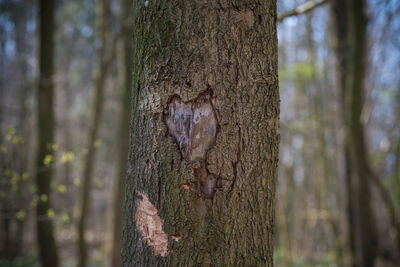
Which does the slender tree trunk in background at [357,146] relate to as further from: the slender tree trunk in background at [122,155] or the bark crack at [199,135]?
the bark crack at [199,135]

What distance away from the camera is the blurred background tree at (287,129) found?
5910mm

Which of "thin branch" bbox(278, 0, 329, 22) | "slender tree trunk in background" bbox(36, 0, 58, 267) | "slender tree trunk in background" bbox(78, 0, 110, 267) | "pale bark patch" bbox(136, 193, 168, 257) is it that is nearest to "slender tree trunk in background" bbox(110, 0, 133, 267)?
"slender tree trunk in background" bbox(78, 0, 110, 267)

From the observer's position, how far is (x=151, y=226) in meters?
1.27

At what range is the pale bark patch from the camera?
4.09ft

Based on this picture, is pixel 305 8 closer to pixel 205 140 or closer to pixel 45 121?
pixel 205 140

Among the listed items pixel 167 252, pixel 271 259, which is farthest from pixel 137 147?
pixel 271 259

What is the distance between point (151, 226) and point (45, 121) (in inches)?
203

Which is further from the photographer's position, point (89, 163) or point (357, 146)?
point (357, 146)

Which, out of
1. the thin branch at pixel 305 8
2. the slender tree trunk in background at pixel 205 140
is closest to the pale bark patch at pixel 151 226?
the slender tree trunk in background at pixel 205 140

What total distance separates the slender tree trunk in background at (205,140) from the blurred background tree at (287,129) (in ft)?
6.43

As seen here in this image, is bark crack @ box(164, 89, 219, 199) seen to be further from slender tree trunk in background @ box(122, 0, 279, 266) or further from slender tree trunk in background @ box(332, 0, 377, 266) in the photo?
slender tree trunk in background @ box(332, 0, 377, 266)

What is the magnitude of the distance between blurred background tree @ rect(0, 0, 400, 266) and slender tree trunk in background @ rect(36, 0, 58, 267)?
15 centimetres

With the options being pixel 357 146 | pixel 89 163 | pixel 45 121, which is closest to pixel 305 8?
pixel 357 146

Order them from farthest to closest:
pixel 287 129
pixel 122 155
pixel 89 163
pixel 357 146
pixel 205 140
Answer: pixel 287 129 → pixel 357 146 → pixel 89 163 → pixel 122 155 → pixel 205 140
